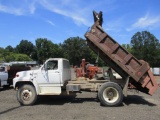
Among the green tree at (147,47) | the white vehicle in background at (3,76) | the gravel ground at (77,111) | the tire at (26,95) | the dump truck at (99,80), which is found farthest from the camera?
the green tree at (147,47)

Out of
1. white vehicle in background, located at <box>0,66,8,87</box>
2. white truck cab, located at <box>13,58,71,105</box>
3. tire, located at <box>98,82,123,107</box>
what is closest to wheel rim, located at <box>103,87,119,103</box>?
tire, located at <box>98,82,123,107</box>

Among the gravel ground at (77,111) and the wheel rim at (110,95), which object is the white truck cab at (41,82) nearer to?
the gravel ground at (77,111)

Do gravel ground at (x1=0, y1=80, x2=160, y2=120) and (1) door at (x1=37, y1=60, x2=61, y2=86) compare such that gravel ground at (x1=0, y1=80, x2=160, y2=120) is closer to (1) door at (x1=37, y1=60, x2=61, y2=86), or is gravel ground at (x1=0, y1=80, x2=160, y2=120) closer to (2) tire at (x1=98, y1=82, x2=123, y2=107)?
(2) tire at (x1=98, y1=82, x2=123, y2=107)

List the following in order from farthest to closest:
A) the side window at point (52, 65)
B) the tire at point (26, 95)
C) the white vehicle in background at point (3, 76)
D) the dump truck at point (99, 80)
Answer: the white vehicle in background at point (3, 76) → the side window at point (52, 65) → the tire at point (26, 95) → the dump truck at point (99, 80)

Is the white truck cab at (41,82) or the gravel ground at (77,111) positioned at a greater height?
the white truck cab at (41,82)

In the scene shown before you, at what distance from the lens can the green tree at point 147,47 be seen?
8906cm

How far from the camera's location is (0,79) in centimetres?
2042

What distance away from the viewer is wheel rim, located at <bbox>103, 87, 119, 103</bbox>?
1290 centimetres

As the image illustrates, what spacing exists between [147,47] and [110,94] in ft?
266

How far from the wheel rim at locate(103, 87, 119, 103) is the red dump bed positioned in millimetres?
1020

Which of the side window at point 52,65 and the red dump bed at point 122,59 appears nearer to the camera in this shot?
the red dump bed at point 122,59

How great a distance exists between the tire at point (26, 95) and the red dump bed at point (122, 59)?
355 centimetres

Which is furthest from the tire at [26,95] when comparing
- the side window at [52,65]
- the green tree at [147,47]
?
the green tree at [147,47]

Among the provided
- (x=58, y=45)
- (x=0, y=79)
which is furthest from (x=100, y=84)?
(x=58, y=45)
